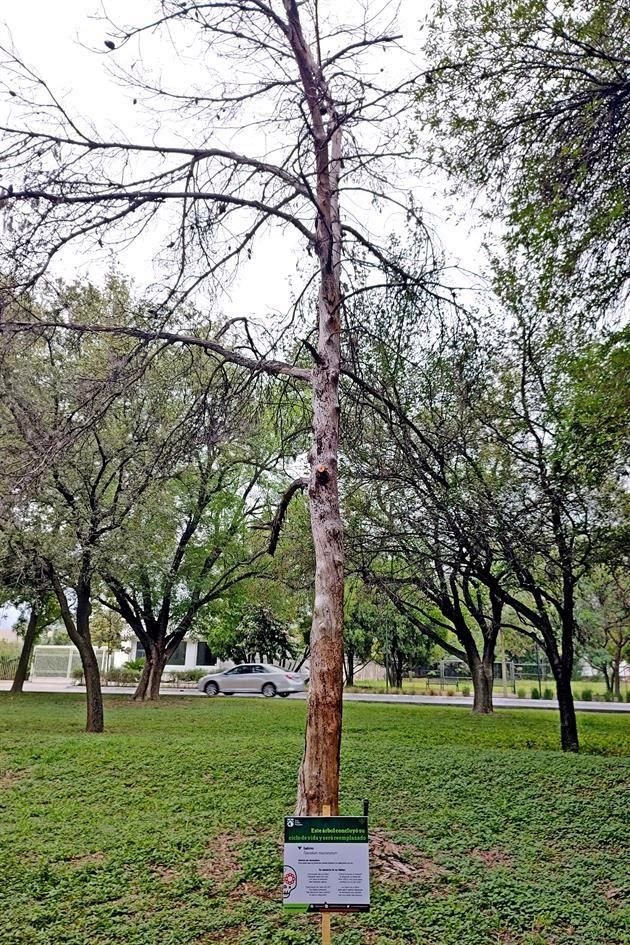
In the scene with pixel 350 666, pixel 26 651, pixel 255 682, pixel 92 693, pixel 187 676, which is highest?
pixel 26 651

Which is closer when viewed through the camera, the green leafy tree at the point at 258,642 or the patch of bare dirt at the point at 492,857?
the patch of bare dirt at the point at 492,857

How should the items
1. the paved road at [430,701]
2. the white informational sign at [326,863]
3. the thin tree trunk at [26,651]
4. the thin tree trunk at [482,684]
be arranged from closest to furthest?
the white informational sign at [326,863] < the thin tree trunk at [482,684] < the thin tree trunk at [26,651] < the paved road at [430,701]

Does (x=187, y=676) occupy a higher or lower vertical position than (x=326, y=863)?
lower

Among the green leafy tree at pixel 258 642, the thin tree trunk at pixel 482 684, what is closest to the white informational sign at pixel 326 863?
the thin tree trunk at pixel 482 684

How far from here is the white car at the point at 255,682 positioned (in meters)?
21.8

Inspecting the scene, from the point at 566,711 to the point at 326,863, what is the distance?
8.28 metres

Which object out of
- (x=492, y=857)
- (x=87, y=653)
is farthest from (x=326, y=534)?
(x=87, y=653)

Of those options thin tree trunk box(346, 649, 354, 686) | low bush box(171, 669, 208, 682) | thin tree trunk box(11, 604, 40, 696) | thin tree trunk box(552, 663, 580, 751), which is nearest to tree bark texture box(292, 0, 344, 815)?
thin tree trunk box(552, 663, 580, 751)

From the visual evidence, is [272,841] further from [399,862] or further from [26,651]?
[26,651]

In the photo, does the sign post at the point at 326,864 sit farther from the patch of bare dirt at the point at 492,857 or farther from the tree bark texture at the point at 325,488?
the patch of bare dirt at the point at 492,857

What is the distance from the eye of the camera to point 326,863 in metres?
3.21

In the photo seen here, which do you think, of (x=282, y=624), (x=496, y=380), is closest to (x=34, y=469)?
(x=496, y=380)

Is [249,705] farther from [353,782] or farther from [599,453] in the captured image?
[599,453]

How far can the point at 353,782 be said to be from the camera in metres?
7.14
